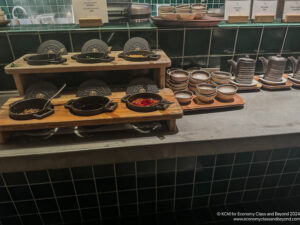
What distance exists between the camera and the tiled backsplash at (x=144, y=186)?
5.24 feet

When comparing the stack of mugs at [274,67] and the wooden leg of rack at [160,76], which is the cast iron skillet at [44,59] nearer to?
the wooden leg of rack at [160,76]

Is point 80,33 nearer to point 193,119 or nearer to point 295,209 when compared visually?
point 193,119

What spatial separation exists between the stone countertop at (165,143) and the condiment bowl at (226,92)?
14cm

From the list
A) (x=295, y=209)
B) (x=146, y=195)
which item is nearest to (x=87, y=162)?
(x=146, y=195)

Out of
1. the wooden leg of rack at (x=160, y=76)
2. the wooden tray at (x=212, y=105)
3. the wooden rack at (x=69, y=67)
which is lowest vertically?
the wooden tray at (x=212, y=105)

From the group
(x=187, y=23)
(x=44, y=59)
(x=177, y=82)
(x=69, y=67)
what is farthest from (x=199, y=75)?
(x=44, y=59)

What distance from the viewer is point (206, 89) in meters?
1.33

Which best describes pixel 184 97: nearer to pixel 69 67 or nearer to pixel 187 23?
pixel 187 23

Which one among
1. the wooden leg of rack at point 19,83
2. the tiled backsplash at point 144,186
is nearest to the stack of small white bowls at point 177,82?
the tiled backsplash at point 144,186

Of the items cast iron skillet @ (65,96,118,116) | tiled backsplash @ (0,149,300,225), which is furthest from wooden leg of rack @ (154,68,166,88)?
tiled backsplash @ (0,149,300,225)

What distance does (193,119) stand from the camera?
1261mm

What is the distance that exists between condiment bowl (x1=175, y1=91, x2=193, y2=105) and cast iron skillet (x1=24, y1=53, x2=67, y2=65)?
652 millimetres

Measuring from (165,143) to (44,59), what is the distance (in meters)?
0.80

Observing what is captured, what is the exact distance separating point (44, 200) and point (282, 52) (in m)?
1.98
